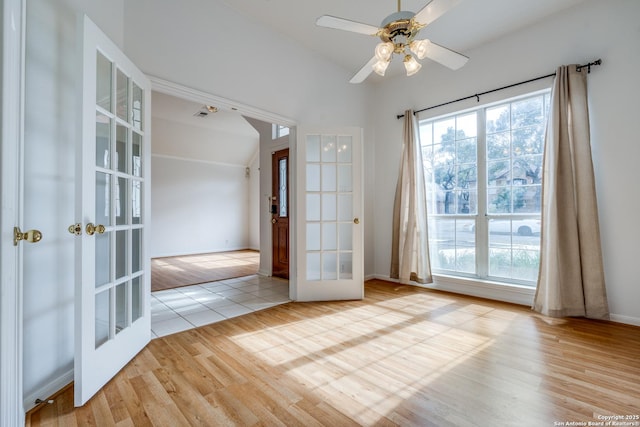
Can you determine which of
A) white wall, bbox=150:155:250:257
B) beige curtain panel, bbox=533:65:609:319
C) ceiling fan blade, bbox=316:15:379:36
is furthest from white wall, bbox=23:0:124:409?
white wall, bbox=150:155:250:257

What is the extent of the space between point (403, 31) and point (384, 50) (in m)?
0.16

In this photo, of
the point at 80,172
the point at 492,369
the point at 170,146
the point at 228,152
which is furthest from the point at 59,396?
the point at 228,152

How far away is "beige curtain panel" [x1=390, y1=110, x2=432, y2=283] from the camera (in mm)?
3900

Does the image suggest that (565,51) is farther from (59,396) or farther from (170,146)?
(170,146)

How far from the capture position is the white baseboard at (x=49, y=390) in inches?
60.2

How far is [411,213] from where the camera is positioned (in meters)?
3.96

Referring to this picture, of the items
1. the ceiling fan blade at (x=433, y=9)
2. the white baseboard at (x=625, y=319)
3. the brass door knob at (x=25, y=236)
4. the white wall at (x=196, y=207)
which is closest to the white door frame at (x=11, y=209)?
the brass door knob at (x=25, y=236)

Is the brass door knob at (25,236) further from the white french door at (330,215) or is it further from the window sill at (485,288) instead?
the window sill at (485,288)

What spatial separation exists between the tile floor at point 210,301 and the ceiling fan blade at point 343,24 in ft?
8.93

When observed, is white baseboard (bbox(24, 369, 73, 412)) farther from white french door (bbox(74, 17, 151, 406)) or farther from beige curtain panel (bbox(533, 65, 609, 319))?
beige curtain panel (bbox(533, 65, 609, 319))

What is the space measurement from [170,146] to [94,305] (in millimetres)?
6208

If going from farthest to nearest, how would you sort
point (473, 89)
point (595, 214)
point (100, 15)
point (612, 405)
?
point (473, 89), point (595, 214), point (100, 15), point (612, 405)

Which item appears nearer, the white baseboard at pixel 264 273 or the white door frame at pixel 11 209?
the white door frame at pixel 11 209

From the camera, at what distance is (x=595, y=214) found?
270 centimetres
